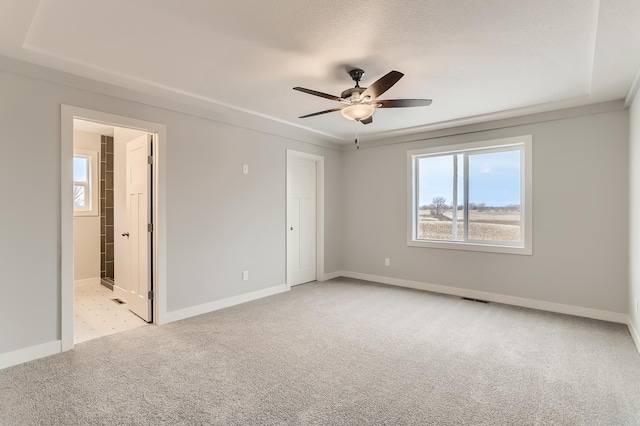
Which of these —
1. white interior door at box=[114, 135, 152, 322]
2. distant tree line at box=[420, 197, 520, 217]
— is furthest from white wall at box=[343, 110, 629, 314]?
white interior door at box=[114, 135, 152, 322]

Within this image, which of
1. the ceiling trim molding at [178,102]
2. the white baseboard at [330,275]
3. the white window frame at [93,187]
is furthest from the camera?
A: the white baseboard at [330,275]

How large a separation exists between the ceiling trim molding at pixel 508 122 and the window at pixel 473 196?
0.62 ft

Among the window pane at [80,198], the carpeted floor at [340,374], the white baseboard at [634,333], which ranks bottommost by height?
the carpeted floor at [340,374]

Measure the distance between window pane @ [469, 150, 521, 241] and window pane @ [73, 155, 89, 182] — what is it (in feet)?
20.1

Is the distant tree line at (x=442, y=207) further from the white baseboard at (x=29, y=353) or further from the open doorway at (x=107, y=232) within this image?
the white baseboard at (x=29, y=353)

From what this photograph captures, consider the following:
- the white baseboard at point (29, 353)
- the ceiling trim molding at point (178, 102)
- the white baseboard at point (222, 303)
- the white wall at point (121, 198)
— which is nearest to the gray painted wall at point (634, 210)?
the ceiling trim molding at point (178, 102)

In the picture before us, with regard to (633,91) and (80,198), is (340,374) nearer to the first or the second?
(633,91)

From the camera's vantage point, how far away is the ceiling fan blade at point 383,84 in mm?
2285

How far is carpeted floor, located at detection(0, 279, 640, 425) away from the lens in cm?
198

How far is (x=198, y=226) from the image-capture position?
3.87 meters

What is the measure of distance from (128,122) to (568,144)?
16.1ft

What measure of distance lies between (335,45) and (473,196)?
3.25m

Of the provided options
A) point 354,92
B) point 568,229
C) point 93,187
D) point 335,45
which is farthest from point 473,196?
point 93,187

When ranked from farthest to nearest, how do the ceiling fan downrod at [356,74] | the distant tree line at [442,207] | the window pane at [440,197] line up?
the window pane at [440,197] → the distant tree line at [442,207] → the ceiling fan downrod at [356,74]
